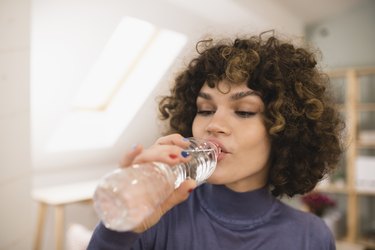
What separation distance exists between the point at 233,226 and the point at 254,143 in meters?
0.21

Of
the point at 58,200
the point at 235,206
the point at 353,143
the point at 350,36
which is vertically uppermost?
the point at 350,36

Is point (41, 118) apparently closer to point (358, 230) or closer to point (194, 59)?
point (194, 59)

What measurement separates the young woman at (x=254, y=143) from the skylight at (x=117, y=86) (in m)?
1.94

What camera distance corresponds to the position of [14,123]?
1436 mm

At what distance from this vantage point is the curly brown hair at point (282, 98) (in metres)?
0.88

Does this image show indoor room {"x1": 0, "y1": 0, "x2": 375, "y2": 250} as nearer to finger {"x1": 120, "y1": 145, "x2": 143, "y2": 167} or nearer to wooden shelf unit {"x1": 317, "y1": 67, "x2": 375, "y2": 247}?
wooden shelf unit {"x1": 317, "y1": 67, "x2": 375, "y2": 247}

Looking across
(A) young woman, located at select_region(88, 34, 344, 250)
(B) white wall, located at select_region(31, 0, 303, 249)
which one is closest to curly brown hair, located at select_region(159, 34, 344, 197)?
(A) young woman, located at select_region(88, 34, 344, 250)

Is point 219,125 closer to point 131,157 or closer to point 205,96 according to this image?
point 205,96

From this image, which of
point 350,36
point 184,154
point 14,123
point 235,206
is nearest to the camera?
point 184,154

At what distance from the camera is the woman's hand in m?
0.56

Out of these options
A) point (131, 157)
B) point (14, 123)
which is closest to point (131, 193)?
point (131, 157)

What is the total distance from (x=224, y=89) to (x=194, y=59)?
18 cm

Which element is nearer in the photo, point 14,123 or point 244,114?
point 244,114

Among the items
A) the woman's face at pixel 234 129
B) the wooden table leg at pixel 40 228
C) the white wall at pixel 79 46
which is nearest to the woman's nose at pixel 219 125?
the woman's face at pixel 234 129
